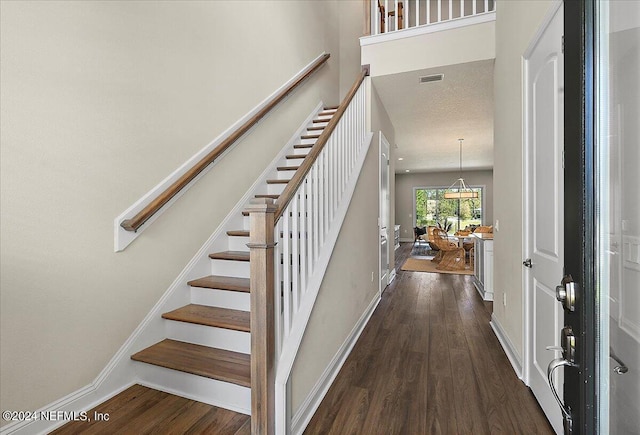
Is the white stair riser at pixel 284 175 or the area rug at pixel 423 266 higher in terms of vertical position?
the white stair riser at pixel 284 175

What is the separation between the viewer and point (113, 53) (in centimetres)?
195

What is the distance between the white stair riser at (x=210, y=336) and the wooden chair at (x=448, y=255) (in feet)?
19.1

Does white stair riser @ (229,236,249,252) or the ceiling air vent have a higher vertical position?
the ceiling air vent

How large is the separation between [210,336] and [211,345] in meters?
0.06

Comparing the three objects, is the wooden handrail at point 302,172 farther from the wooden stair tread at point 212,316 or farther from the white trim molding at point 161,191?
the white trim molding at point 161,191

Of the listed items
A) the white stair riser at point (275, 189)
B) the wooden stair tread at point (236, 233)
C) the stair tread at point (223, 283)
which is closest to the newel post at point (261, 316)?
the stair tread at point (223, 283)

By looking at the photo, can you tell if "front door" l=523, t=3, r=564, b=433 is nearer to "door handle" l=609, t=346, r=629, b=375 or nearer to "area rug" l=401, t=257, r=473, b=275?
"door handle" l=609, t=346, r=629, b=375

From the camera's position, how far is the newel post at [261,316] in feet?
4.78

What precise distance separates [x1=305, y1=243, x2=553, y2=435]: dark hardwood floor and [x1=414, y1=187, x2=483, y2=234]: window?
960 cm

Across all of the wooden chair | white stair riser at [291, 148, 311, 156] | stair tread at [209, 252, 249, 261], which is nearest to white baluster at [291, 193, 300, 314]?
stair tread at [209, 252, 249, 261]

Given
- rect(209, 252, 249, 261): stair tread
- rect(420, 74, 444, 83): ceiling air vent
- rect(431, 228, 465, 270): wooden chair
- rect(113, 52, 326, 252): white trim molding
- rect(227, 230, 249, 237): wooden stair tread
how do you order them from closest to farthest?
1. rect(113, 52, 326, 252): white trim molding
2. rect(209, 252, 249, 261): stair tread
3. rect(227, 230, 249, 237): wooden stair tread
4. rect(420, 74, 444, 83): ceiling air vent
5. rect(431, 228, 465, 270): wooden chair

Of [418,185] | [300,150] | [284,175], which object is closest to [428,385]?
[284,175]

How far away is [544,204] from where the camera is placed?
1905 mm

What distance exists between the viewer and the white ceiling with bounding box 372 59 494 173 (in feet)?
12.1
